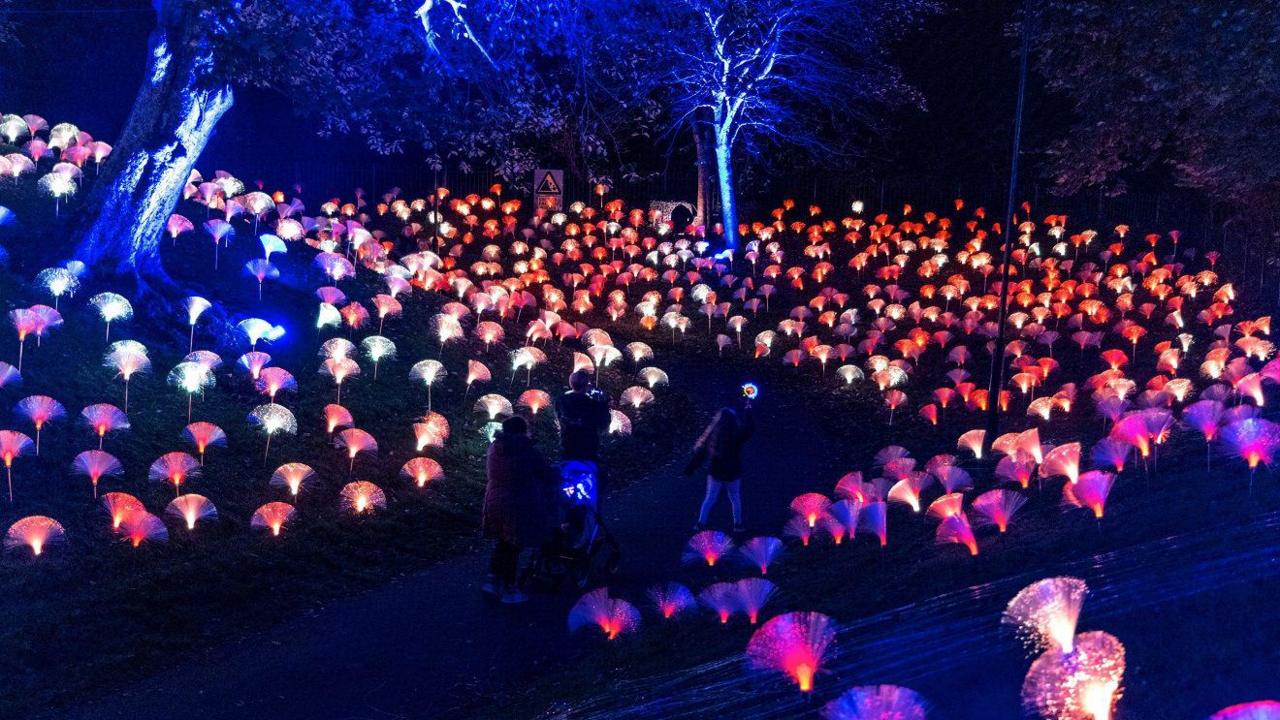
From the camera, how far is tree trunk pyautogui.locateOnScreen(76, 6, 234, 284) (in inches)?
554

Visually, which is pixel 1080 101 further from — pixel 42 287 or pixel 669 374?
pixel 42 287

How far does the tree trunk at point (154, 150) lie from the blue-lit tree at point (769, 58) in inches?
476

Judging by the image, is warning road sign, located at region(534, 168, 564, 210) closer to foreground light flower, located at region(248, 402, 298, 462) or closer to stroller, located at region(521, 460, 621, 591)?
foreground light flower, located at region(248, 402, 298, 462)

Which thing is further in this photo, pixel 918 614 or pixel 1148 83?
pixel 1148 83

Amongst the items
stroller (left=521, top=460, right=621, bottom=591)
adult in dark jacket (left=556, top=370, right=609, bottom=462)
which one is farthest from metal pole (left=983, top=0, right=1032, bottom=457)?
stroller (left=521, top=460, right=621, bottom=591)

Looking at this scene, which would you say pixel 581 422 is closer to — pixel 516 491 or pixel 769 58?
pixel 516 491

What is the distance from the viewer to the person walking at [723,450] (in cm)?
1059

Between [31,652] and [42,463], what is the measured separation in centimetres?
318

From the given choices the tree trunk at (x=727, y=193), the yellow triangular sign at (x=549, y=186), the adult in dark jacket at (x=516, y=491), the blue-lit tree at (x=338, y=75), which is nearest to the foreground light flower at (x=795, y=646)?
the adult in dark jacket at (x=516, y=491)

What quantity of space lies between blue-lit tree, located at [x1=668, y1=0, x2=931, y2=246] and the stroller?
1689 cm

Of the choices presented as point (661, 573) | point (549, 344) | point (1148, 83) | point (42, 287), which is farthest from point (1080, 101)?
point (42, 287)

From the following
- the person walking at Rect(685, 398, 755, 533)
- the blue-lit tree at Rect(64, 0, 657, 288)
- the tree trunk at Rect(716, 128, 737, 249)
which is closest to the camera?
the person walking at Rect(685, 398, 755, 533)

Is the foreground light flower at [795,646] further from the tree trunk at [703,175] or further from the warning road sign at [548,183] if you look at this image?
the tree trunk at [703,175]

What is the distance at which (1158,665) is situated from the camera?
17.3 feet
